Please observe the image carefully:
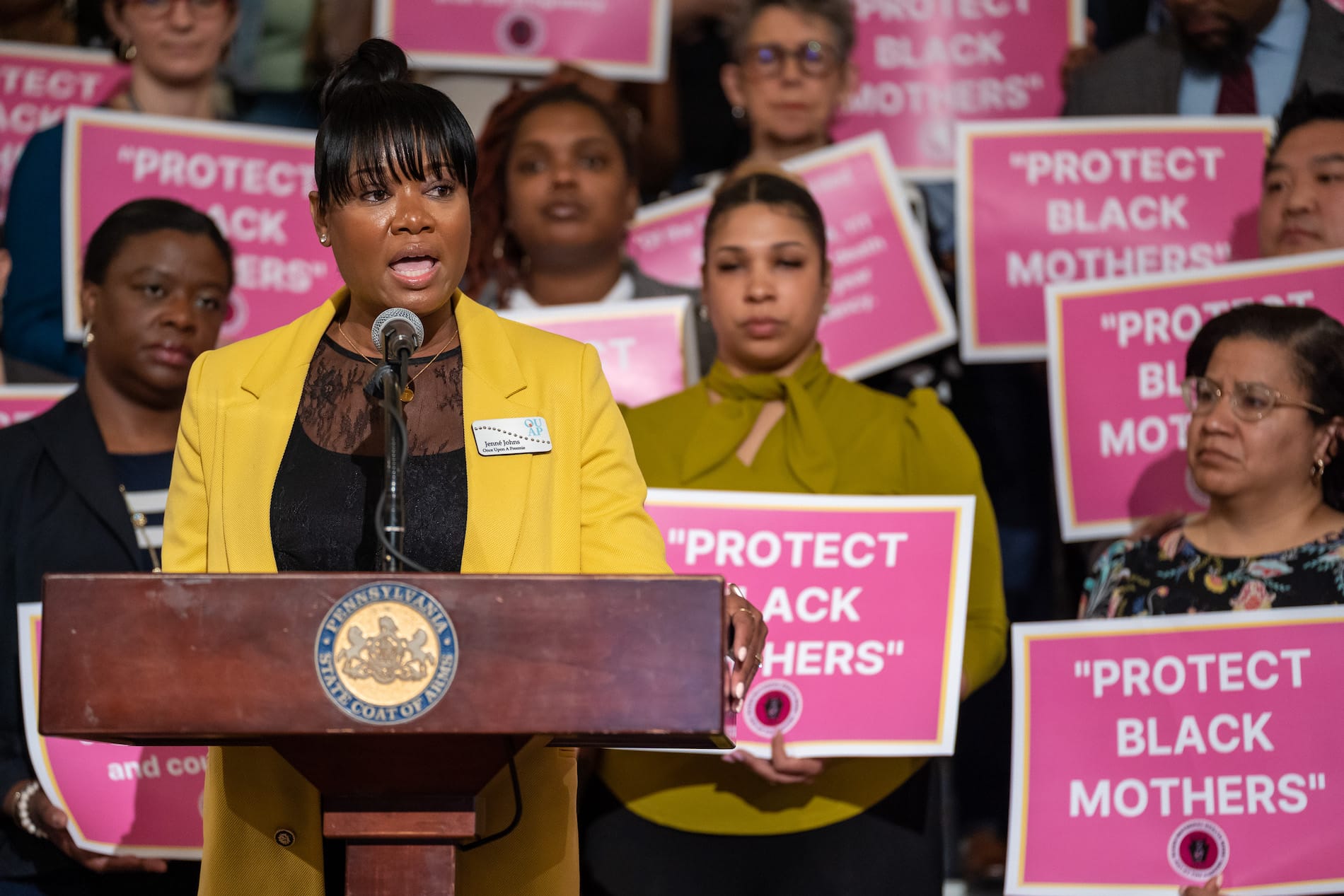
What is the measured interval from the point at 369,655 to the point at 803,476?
6.51 ft

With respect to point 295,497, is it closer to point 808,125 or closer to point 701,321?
point 701,321

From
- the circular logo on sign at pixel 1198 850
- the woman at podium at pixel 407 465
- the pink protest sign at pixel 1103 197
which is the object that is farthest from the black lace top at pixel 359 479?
the pink protest sign at pixel 1103 197

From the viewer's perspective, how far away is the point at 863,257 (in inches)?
187

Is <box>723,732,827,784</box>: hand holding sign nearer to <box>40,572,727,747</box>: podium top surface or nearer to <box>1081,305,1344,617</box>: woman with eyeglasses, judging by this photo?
<box>1081,305,1344,617</box>: woman with eyeglasses

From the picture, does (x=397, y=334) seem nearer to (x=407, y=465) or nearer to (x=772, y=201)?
(x=407, y=465)

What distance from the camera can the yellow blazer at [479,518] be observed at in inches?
81.7

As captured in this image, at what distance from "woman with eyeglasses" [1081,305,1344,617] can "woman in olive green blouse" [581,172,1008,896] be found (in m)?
0.43

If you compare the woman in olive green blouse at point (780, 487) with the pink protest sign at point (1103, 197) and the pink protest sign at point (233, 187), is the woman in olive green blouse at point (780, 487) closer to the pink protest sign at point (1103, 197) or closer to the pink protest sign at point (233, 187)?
the pink protest sign at point (1103, 197)

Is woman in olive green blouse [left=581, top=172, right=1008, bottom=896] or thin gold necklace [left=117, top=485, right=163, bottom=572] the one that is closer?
woman in olive green blouse [left=581, top=172, right=1008, bottom=896]

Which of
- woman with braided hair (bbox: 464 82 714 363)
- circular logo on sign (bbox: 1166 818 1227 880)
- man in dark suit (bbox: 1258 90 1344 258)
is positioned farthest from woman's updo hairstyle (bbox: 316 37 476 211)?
man in dark suit (bbox: 1258 90 1344 258)

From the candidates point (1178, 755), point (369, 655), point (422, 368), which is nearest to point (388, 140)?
point (422, 368)

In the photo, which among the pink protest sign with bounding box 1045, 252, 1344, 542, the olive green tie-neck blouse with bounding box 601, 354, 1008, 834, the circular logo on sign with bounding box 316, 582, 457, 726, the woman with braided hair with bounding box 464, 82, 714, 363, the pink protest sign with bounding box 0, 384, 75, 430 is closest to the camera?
the circular logo on sign with bounding box 316, 582, 457, 726

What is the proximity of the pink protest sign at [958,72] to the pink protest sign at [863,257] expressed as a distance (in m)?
0.47

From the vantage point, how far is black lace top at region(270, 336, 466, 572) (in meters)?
2.08
